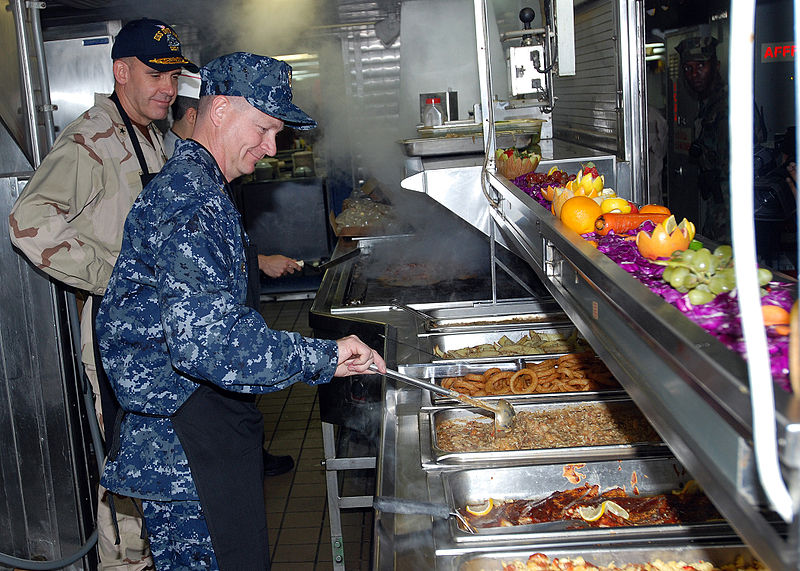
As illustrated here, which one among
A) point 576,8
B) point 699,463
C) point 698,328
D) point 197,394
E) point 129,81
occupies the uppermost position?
point 576,8

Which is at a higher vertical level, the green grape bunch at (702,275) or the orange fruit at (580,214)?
the orange fruit at (580,214)

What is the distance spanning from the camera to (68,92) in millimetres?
5266

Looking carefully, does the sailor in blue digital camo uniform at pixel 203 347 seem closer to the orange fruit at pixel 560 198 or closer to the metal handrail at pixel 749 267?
the orange fruit at pixel 560 198

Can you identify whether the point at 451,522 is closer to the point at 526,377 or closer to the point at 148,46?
the point at 526,377

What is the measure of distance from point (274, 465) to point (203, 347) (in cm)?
293

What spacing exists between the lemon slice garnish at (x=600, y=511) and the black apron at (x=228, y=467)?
0.95 meters

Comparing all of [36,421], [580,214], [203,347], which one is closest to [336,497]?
[36,421]

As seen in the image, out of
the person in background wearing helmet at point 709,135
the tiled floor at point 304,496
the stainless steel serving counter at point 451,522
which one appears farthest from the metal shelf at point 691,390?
the person in background wearing helmet at point 709,135

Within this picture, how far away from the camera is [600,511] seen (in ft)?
6.06

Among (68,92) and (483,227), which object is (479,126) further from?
(68,92)

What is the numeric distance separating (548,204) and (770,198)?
3.49 meters

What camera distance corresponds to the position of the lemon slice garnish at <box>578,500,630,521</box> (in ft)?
6.00

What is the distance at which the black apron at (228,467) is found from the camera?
2.03m

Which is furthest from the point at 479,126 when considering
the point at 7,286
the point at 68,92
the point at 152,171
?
the point at 68,92
